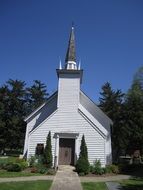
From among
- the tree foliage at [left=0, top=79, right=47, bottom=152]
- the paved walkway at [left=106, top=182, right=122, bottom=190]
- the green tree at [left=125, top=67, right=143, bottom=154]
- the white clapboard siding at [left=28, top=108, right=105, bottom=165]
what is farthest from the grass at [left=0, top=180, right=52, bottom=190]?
the tree foliage at [left=0, top=79, right=47, bottom=152]

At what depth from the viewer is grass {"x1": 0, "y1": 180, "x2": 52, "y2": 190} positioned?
17.3 m

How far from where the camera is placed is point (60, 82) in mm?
31891

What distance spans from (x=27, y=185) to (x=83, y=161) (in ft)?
28.1

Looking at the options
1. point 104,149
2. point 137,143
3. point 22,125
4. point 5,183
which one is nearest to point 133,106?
point 137,143

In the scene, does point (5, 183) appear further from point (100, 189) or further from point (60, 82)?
point (60, 82)

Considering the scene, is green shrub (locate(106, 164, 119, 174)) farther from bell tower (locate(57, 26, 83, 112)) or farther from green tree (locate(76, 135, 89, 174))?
bell tower (locate(57, 26, 83, 112))

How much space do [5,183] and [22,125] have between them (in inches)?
1414

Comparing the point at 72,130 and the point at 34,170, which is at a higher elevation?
the point at 72,130

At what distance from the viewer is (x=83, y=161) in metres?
25.9

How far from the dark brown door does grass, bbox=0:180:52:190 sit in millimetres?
9563

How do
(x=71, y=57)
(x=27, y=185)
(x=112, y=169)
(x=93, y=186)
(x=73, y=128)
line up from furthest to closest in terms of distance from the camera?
(x=71, y=57), (x=73, y=128), (x=112, y=169), (x=93, y=186), (x=27, y=185)

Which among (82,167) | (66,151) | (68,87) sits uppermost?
(68,87)

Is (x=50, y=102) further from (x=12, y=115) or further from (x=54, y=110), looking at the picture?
(x=12, y=115)

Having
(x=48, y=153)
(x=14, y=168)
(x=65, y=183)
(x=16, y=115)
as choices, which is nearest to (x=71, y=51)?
(x=48, y=153)
